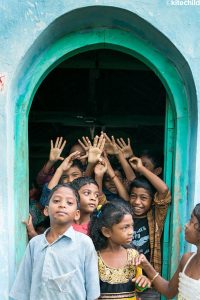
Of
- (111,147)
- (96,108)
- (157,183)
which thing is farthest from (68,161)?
(96,108)

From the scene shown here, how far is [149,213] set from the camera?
3332 mm

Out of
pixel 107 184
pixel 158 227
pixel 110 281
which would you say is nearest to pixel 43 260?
pixel 110 281

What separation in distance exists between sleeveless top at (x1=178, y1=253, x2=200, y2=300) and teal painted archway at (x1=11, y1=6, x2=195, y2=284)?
2.21 ft

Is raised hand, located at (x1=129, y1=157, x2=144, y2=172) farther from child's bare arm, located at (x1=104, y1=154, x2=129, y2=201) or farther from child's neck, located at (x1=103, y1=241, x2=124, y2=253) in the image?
child's neck, located at (x1=103, y1=241, x2=124, y2=253)

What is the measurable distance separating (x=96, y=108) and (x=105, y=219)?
119 inches

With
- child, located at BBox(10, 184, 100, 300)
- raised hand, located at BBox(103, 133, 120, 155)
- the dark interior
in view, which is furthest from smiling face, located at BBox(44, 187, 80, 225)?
the dark interior

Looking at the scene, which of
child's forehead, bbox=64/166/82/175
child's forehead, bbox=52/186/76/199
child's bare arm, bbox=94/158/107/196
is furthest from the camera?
child's forehead, bbox=64/166/82/175

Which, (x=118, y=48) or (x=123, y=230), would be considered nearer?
(x=123, y=230)

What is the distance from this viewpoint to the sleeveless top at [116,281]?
2645mm

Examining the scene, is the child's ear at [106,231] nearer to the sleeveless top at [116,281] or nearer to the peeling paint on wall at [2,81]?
the sleeveless top at [116,281]

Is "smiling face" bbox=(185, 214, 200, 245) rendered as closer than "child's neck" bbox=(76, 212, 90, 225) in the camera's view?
Yes

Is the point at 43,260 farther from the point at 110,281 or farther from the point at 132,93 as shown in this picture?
the point at 132,93

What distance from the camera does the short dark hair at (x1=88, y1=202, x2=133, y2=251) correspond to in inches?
105

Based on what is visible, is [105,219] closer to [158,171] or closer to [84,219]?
[84,219]
